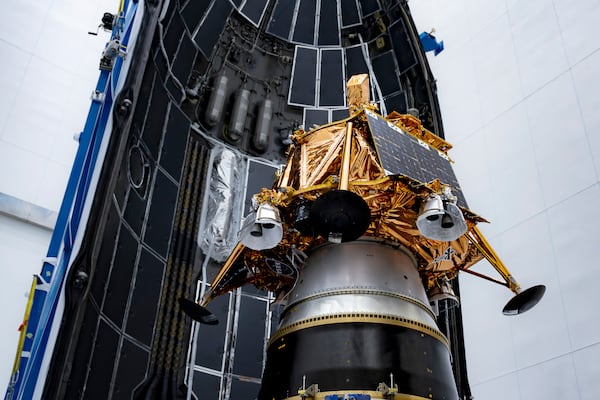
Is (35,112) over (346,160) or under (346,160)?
over

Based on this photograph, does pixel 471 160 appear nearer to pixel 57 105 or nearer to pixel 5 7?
pixel 57 105

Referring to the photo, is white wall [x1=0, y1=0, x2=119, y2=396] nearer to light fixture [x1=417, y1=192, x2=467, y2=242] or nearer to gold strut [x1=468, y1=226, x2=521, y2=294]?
light fixture [x1=417, y1=192, x2=467, y2=242]

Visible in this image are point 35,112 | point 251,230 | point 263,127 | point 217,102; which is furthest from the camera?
point 263,127

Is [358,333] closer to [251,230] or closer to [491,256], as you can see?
[251,230]

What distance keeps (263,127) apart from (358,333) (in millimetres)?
5231

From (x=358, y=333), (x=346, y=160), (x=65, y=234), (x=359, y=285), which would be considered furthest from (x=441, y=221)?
(x=65, y=234)

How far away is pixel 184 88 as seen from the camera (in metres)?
8.98

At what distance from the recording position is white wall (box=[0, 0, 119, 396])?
790 centimetres

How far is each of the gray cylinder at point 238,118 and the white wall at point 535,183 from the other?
4.36 m

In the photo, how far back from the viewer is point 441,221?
18.4 ft

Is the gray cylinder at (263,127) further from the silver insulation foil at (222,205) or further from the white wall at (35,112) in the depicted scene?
the white wall at (35,112)

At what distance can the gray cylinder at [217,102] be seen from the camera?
955cm

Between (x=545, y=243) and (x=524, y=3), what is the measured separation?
4.83 m

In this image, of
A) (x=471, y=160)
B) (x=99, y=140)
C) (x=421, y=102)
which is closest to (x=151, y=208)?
(x=99, y=140)
